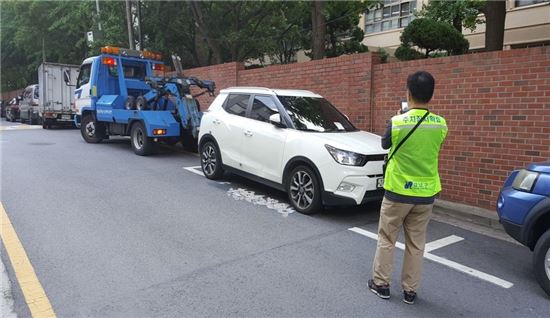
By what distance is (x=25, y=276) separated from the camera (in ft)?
13.5

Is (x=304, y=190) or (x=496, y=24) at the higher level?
(x=496, y=24)

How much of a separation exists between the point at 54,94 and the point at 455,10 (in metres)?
15.6

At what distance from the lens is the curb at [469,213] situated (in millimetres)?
6273

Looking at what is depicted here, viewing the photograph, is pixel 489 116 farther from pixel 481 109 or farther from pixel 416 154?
pixel 416 154

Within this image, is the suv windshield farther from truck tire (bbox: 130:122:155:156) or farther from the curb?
truck tire (bbox: 130:122:155:156)

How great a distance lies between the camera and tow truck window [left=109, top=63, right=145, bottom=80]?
12.5m

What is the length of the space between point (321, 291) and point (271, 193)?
3.67 meters

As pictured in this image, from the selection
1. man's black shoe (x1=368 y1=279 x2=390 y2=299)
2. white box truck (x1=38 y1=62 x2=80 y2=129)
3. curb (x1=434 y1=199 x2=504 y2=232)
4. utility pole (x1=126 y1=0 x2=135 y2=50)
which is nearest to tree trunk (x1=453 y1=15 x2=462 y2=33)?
curb (x1=434 y1=199 x2=504 y2=232)

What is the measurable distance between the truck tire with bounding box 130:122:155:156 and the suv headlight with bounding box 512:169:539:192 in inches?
332

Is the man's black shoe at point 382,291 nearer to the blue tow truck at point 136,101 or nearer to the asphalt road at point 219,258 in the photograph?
the asphalt road at point 219,258

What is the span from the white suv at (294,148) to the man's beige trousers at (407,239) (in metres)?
2.01

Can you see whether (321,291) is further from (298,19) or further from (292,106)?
(298,19)

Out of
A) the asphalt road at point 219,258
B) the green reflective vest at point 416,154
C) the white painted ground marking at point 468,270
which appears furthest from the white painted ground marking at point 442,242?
the green reflective vest at point 416,154

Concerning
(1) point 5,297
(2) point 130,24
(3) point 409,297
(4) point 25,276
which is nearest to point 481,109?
(3) point 409,297
